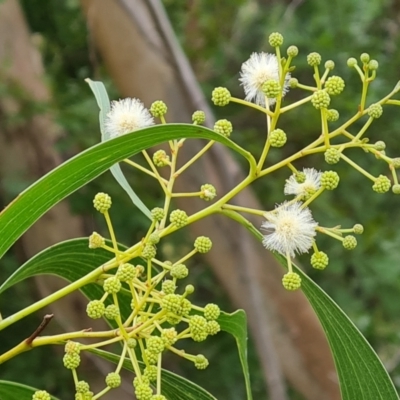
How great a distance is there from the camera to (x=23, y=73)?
1937 mm

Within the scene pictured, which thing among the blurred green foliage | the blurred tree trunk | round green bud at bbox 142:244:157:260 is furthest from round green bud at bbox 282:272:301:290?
the blurred green foliage

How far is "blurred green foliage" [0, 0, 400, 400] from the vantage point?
5.88ft

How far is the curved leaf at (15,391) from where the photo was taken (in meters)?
0.70

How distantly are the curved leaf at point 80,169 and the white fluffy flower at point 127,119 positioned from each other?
4.3 inches

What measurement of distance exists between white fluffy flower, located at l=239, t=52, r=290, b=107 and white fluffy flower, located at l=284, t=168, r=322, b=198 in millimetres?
81

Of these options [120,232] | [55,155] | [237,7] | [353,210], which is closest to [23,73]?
[55,155]

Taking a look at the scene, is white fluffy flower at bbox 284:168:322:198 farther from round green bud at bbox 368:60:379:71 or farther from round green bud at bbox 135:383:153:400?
round green bud at bbox 135:383:153:400

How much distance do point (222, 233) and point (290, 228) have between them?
1.22 m

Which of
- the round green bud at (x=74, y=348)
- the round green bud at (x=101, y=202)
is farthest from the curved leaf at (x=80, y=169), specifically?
the round green bud at (x=74, y=348)

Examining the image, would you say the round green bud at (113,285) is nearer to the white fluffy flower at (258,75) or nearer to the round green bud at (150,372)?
the round green bud at (150,372)

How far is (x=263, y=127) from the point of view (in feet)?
7.14

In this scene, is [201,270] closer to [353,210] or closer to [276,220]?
[353,210]

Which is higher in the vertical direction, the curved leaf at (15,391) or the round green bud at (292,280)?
the curved leaf at (15,391)

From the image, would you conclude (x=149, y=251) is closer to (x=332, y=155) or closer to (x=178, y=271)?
(x=178, y=271)
